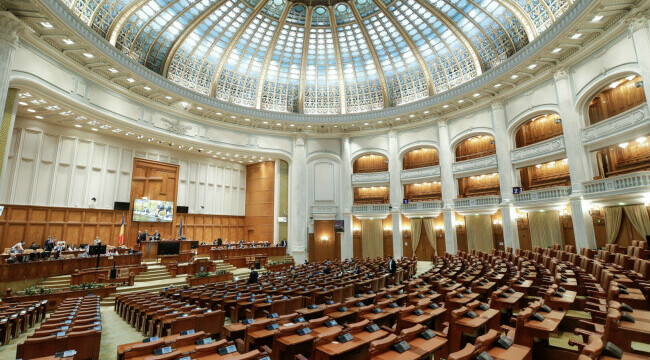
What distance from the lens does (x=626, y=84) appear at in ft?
44.1

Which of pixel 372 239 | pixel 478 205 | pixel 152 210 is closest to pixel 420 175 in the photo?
pixel 478 205

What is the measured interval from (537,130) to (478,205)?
5328 mm

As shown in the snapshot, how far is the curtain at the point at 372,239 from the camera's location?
21.5m

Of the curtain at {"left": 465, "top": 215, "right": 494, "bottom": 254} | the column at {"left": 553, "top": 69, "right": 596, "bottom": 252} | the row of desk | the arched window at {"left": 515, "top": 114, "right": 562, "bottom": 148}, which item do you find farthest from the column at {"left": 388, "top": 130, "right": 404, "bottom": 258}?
the row of desk

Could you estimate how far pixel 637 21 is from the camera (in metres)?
11.0

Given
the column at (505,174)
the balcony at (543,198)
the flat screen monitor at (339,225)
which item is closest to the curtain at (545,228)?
the balcony at (543,198)

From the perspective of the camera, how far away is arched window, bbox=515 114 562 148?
17.0 meters

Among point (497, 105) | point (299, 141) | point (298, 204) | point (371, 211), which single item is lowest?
point (371, 211)

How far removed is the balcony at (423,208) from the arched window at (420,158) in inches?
139

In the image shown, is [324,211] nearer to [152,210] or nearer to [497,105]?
[152,210]

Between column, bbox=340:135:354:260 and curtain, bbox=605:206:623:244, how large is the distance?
13361 mm

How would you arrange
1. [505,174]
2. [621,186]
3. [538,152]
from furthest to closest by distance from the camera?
[505,174] → [538,152] → [621,186]

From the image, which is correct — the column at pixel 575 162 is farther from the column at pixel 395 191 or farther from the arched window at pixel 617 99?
the column at pixel 395 191

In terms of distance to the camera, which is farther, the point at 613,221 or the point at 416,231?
the point at 416,231
